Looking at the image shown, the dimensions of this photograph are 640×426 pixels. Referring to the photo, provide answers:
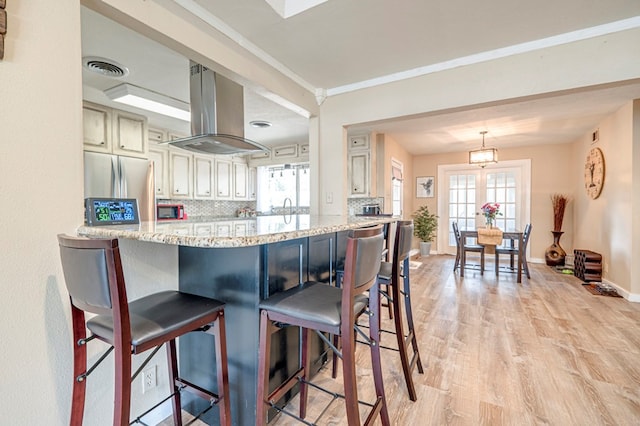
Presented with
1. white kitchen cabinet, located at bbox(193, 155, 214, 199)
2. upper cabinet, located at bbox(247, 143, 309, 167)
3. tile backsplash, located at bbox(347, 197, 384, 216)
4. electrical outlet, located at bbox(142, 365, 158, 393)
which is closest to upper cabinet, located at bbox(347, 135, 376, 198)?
tile backsplash, located at bbox(347, 197, 384, 216)

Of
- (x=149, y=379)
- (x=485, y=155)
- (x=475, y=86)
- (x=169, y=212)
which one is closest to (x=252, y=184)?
(x=169, y=212)

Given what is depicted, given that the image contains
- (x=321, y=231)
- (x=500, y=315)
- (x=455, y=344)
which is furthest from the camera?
(x=500, y=315)

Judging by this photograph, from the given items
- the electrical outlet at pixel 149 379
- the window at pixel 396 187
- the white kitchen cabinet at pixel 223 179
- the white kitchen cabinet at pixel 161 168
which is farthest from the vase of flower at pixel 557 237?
the white kitchen cabinet at pixel 161 168

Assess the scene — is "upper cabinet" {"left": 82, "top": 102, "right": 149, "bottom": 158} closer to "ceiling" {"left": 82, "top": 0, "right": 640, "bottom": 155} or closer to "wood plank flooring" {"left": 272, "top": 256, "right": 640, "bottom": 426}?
"ceiling" {"left": 82, "top": 0, "right": 640, "bottom": 155}

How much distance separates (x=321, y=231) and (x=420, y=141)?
4779 millimetres

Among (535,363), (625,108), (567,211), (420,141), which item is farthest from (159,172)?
(567,211)

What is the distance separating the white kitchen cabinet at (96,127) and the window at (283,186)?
3048mm

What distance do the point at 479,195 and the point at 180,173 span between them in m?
5.96

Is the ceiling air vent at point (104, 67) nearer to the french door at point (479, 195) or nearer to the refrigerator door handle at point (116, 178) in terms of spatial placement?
the refrigerator door handle at point (116, 178)

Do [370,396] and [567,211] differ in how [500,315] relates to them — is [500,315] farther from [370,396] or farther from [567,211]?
[567,211]

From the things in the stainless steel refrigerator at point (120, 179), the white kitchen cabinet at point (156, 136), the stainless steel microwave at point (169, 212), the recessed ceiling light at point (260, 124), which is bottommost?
the stainless steel microwave at point (169, 212)

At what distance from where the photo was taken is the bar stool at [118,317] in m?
0.82

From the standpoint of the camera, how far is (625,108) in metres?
3.43

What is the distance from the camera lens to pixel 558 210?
17.2ft
